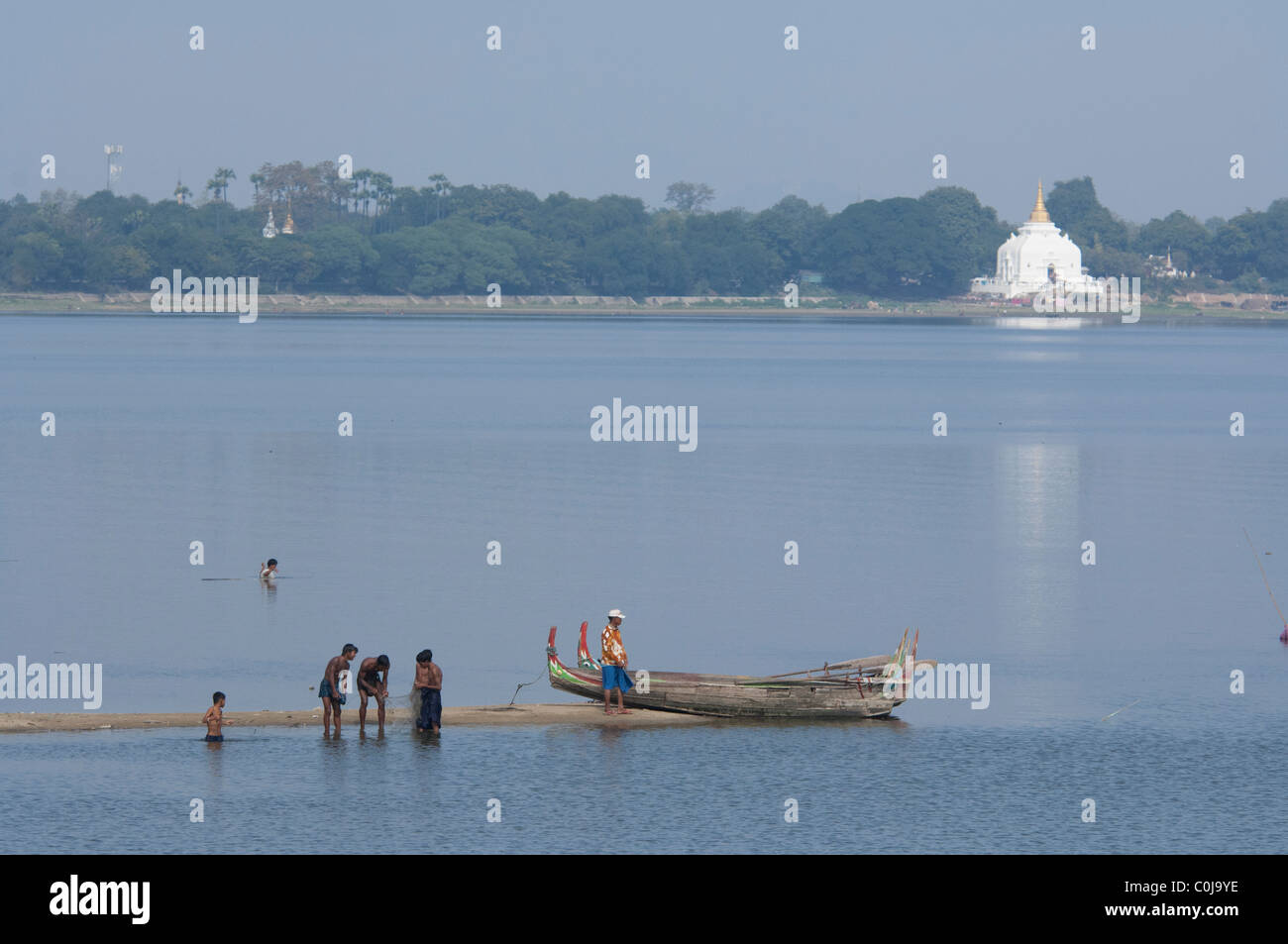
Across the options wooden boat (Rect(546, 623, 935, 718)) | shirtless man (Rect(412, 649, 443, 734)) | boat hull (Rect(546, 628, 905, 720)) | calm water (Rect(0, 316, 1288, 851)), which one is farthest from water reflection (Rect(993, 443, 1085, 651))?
shirtless man (Rect(412, 649, 443, 734))

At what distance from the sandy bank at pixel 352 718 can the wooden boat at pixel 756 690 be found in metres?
0.36

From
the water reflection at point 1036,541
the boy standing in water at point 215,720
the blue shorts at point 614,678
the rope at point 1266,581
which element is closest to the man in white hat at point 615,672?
the blue shorts at point 614,678

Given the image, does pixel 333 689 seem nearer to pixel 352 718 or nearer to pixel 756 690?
pixel 352 718

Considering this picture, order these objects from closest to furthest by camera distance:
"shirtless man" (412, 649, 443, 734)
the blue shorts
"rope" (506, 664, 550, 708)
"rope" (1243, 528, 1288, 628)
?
1. "shirtless man" (412, 649, 443, 734)
2. the blue shorts
3. "rope" (506, 664, 550, 708)
4. "rope" (1243, 528, 1288, 628)

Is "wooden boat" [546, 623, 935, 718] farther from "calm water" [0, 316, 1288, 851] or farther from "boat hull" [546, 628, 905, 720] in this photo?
"calm water" [0, 316, 1288, 851]

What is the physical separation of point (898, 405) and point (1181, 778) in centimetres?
9624

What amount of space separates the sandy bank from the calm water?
0.50 m

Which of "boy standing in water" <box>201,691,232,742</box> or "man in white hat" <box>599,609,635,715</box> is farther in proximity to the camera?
"man in white hat" <box>599,609,635,715</box>

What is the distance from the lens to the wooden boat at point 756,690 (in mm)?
36625

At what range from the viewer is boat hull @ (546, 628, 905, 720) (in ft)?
120

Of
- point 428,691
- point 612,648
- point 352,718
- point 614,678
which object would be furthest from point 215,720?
point 614,678

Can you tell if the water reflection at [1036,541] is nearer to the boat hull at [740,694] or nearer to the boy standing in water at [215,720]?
the boat hull at [740,694]
